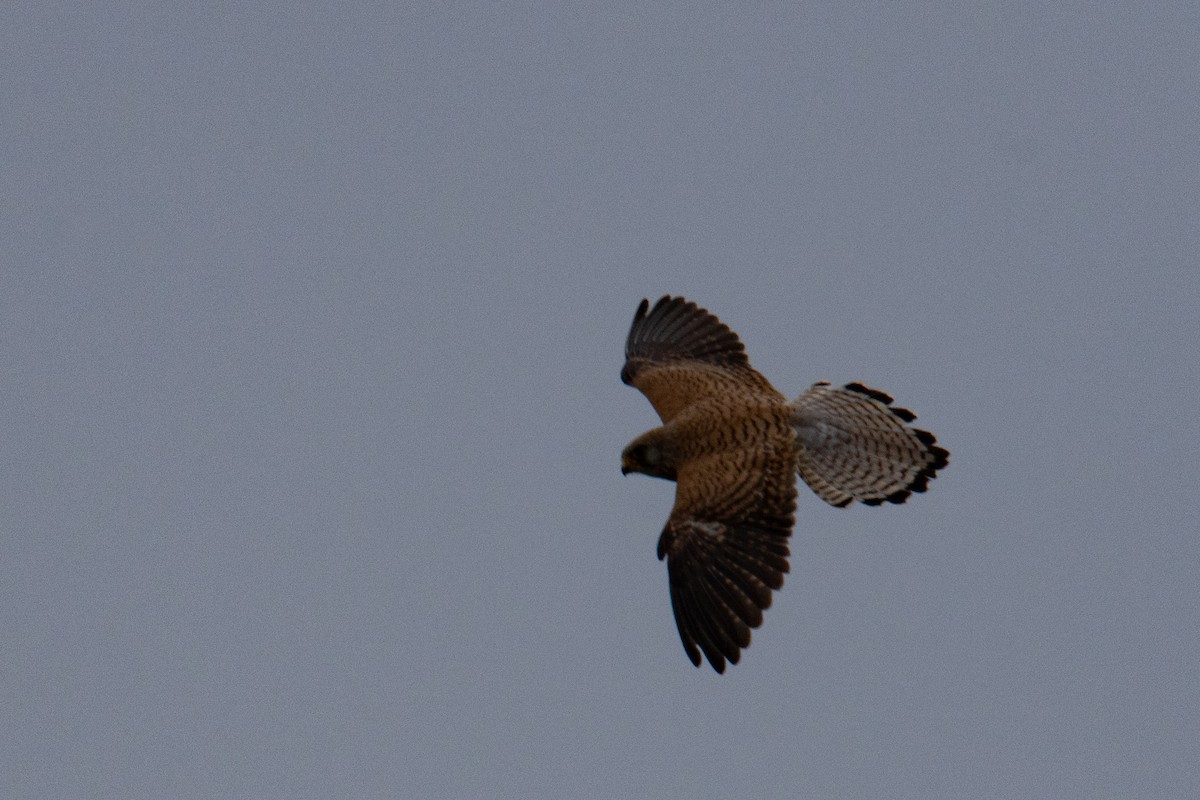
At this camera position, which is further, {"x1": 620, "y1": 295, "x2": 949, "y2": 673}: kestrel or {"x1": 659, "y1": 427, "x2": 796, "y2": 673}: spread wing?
{"x1": 620, "y1": 295, "x2": 949, "y2": 673}: kestrel

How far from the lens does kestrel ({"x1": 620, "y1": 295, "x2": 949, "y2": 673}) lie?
11219 millimetres

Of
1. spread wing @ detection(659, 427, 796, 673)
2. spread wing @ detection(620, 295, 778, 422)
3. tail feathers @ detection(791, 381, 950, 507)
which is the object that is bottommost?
spread wing @ detection(659, 427, 796, 673)

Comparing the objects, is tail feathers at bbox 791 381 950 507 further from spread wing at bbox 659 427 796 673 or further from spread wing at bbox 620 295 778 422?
spread wing at bbox 620 295 778 422

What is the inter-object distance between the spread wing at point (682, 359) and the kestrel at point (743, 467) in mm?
18

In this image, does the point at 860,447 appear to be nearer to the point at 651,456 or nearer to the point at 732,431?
the point at 732,431

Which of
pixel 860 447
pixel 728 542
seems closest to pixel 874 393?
pixel 860 447

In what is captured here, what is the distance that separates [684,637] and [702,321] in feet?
12.6

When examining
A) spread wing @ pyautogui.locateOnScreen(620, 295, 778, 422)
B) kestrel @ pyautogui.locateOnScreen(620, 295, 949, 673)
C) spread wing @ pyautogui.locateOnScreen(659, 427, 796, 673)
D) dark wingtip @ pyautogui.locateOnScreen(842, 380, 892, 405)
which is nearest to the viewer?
spread wing @ pyautogui.locateOnScreen(659, 427, 796, 673)

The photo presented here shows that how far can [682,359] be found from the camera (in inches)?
558

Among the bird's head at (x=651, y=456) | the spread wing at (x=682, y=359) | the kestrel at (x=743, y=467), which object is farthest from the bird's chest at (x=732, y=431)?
the spread wing at (x=682, y=359)

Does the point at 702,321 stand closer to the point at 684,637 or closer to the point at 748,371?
the point at 748,371

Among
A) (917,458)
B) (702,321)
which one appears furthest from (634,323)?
(917,458)

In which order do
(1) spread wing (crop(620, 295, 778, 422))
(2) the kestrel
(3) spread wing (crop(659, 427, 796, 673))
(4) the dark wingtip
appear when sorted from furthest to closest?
(1) spread wing (crop(620, 295, 778, 422)) → (4) the dark wingtip → (2) the kestrel → (3) spread wing (crop(659, 427, 796, 673))

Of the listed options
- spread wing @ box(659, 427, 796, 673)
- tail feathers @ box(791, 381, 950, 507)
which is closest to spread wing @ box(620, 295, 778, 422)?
tail feathers @ box(791, 381, 950, 507)
